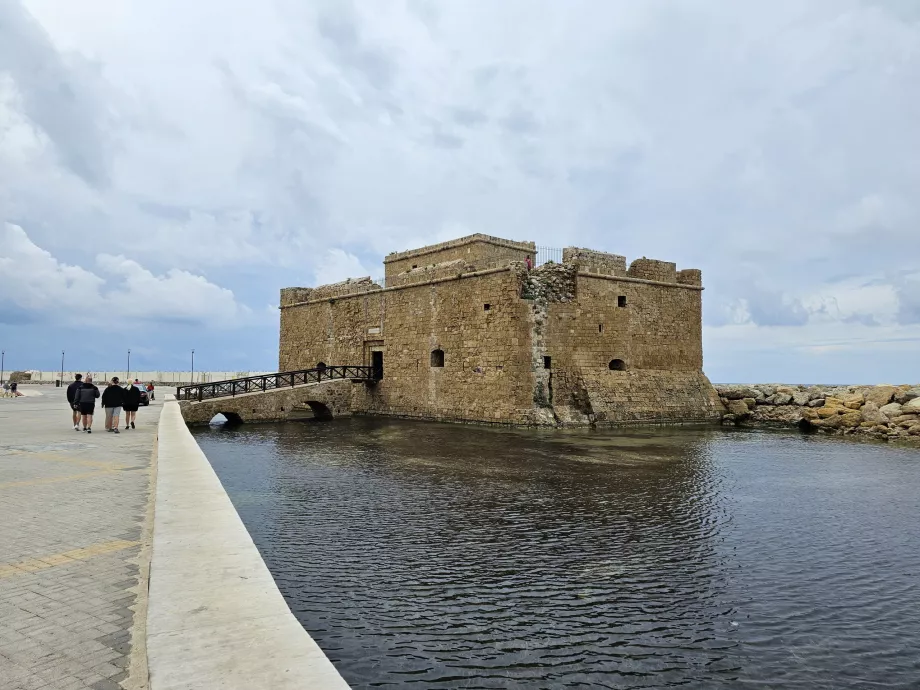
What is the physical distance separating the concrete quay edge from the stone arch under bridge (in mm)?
14860

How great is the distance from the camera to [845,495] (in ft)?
28.7

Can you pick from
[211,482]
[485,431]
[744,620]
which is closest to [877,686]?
[744,620]

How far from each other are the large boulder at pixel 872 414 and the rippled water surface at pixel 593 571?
830cm

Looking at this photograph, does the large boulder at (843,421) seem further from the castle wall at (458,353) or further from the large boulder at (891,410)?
the castle wall at (458,353)

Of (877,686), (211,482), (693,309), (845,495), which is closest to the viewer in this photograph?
(877,686)

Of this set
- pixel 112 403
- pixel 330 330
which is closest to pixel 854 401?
pixel 330 330

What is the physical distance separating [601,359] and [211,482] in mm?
15604

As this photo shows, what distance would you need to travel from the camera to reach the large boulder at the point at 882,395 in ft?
61.8

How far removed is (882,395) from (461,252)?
50.8ft

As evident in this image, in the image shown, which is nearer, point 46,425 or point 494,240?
point 46,425

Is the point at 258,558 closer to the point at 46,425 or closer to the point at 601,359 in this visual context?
the point at 46,425

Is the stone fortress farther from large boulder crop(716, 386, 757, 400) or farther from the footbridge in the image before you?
large boulder crop(716, 386, 757, 400)

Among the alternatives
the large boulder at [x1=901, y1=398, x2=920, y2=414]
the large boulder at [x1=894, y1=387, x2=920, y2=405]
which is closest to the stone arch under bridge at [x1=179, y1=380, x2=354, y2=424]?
the large boulder at [x1=901, y1=398, x2=920, y2=414]

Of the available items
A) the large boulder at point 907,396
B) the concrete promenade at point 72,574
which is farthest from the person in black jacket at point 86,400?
the large boulder at point 907,396
